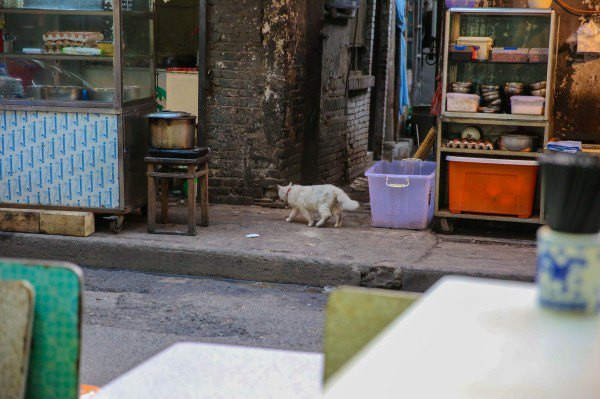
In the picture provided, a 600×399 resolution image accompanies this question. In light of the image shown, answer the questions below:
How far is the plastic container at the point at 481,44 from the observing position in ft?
29.3

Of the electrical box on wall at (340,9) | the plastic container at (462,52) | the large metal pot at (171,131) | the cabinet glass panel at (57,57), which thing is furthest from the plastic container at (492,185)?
the cabinet glass panel at (57,57)

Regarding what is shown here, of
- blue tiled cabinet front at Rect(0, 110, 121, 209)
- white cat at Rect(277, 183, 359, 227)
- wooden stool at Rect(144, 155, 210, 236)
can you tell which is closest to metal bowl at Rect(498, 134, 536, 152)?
white cat at Rect(277, 183, 359, 227)

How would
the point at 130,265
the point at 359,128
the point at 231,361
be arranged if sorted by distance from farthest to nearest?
1. the point at 359,128
2. the point at 130,265
3. the point at 231,361

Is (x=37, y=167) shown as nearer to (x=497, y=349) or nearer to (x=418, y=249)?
(x=418, y=249)

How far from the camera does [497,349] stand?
2.02 m

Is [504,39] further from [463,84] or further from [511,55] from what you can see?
[463,84]

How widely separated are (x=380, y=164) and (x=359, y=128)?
13.1 ft

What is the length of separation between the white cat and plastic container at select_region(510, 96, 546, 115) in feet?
5.66

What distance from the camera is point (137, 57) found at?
8867 millimetres

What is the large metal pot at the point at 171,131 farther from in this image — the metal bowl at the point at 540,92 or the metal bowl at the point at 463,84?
the metal bowl at the point at 540,92

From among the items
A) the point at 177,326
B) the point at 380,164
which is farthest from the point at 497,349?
the point at 380,164

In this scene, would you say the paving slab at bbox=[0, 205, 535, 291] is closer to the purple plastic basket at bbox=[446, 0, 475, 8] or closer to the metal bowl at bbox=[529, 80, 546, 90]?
the metal bowl at bbox=[529, 80, 546, 90]

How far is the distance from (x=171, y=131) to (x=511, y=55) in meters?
3.25

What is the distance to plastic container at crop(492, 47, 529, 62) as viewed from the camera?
884 cm
